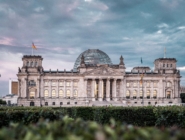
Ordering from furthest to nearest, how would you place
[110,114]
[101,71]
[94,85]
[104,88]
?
[104,88] → [94,85] → [101,71] → [110,114]

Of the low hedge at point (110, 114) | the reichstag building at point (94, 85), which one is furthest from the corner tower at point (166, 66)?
the low hedge at point (110, 114)

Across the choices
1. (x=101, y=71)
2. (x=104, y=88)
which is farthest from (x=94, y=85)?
(x=101, y=71)

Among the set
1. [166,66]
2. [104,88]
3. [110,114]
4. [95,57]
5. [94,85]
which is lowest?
[110,114]

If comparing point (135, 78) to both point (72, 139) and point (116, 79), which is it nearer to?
point (116, 79)

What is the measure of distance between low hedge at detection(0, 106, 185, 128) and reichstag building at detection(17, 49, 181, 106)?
75.2m

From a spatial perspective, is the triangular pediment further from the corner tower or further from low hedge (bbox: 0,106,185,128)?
low hedge (bbox: 0,106,185,128)

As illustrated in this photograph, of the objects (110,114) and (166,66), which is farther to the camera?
(166,66)

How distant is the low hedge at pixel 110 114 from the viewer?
28727 mm

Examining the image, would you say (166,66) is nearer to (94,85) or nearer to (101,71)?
(101,71)

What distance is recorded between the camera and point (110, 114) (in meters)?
41.9

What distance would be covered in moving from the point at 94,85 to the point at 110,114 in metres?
81.2

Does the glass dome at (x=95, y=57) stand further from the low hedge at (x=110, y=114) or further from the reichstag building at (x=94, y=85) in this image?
the low hedge at (x=110, y=114)

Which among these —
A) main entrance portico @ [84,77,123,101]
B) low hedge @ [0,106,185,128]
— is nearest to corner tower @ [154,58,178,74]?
main entrance portico @ [84,77,123,101]

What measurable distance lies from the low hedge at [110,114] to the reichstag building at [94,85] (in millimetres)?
75176
